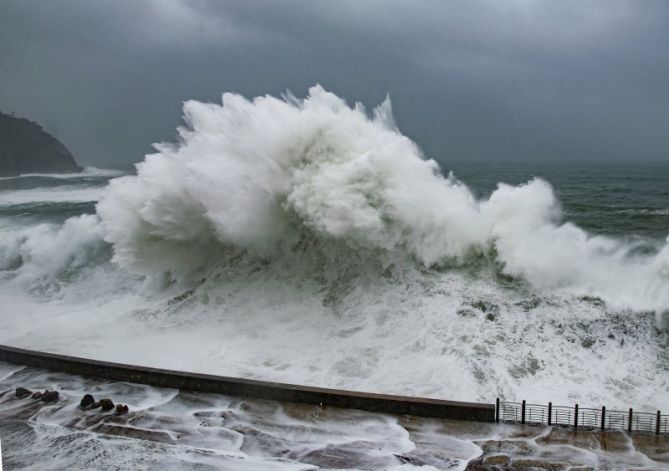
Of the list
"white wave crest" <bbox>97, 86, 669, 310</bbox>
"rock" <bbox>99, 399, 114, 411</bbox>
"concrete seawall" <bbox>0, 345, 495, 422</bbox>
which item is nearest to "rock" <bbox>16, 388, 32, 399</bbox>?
"concrete seawall" <bbox>0, 345, 495, 422</bbox>

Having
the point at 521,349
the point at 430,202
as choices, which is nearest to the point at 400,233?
the point at 430,202

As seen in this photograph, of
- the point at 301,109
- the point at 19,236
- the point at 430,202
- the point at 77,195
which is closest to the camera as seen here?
the point at 430,202

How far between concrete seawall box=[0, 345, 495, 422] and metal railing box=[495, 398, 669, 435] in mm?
404

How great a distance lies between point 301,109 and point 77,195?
32.4 m

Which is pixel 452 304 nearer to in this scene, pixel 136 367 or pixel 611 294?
pixel 611 294

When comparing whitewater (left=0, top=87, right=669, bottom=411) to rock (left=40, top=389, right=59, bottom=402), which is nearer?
rock (left=40, top=389, right=59, bottom=402)

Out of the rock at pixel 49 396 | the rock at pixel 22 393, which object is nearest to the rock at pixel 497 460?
the rock at pixel 49 396

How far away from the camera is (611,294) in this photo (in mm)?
10438

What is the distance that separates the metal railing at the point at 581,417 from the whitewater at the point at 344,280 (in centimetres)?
42

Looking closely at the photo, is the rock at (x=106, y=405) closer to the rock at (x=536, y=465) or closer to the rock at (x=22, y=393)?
the rock at (x=22, y=393)

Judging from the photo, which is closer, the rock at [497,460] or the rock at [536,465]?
the rock at [536,465]

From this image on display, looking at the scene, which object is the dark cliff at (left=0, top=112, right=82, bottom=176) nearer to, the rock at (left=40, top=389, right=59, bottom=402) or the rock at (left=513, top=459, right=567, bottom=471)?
the rock at (left=40, top=389, right=59, bottom=402)

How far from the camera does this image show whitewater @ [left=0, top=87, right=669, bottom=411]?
9.31 m

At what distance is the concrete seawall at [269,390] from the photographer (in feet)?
25.2
